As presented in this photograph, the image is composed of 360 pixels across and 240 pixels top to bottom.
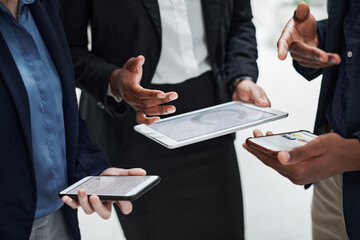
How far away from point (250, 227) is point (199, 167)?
934 millimetres

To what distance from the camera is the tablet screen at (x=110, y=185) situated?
834mm

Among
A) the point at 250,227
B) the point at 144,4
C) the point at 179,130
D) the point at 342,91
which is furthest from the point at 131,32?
the point at 250,227

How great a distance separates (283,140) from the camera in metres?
0.92

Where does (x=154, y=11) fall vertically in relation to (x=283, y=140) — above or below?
above

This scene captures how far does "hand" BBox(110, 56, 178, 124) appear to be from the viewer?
104cm

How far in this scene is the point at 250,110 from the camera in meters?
→ 1.21

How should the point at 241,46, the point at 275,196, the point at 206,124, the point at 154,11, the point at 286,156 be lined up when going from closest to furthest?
1. the point at 286,156
2. the point at 206,124
3. the point at 154,11
4. the point at 241,46
5. the point at 275,196

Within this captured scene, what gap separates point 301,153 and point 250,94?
53cm

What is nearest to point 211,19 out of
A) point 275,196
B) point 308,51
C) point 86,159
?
point 308,51

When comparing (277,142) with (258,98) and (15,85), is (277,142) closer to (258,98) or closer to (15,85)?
(258,98)

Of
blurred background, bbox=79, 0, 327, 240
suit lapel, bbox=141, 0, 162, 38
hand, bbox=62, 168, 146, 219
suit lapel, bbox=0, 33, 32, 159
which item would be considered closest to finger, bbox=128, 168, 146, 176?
hand, bbox=62, 168, 146, 219

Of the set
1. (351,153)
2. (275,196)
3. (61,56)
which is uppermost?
(61,56)

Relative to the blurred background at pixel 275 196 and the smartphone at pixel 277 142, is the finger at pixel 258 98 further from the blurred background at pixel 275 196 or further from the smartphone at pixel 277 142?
the blurred background at pixel 275 196

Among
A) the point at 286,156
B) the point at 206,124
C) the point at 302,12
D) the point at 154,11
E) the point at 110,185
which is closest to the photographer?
the point at 286,156
